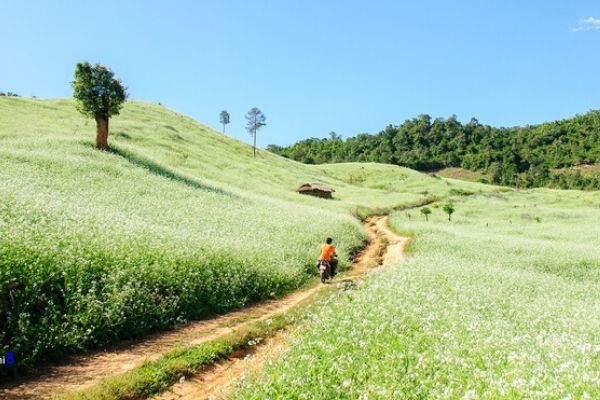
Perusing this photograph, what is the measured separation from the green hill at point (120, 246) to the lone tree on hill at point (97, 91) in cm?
401

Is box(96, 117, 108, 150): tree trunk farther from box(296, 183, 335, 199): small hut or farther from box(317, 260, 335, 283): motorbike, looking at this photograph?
box(317, 260, 335, 283): motorbike

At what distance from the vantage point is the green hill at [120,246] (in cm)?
1231

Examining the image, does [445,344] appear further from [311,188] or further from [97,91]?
[311,188]

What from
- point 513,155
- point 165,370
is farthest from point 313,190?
point 513,155

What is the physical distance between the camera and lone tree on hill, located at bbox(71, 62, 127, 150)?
4409 centimetres

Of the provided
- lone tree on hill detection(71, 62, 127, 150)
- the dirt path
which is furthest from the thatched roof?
the dirt path

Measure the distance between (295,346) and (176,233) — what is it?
12962 millimetres

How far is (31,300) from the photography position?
11922 millimetres

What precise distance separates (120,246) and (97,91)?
33.0 m

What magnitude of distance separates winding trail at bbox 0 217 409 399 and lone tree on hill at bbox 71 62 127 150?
114 ft

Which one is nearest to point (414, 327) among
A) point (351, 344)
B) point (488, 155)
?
point (351, 344)

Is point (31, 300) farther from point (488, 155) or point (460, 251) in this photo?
point (488, 155)

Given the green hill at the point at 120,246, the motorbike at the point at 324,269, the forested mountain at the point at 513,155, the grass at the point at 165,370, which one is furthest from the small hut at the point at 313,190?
the forested mountain at the point at 513,155

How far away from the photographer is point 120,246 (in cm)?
1648
